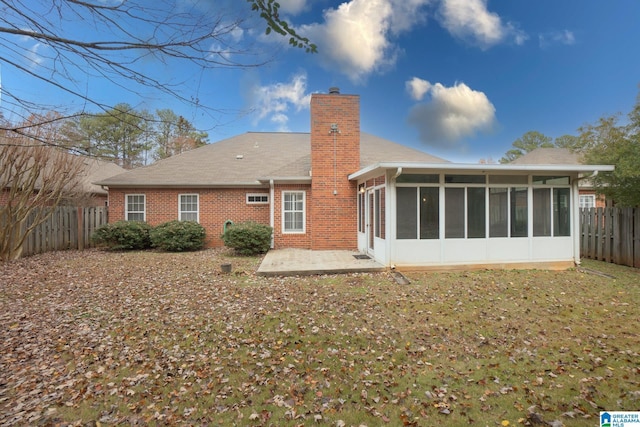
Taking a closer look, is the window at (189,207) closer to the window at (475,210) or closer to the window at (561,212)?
the window at (475,210)

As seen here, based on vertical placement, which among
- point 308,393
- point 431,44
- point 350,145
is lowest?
point 308,393

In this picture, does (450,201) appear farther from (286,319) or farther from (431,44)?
(431,44)

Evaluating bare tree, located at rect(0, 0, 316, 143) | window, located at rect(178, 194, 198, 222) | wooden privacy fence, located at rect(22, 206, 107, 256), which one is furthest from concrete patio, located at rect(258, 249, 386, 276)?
wooden privacy fence, located at rect(22, 206, 107, 256)

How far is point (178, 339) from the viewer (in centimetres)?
430

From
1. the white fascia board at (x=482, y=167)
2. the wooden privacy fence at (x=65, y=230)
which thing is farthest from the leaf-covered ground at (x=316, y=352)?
the wooden privacy fence at (x=65, y=230)

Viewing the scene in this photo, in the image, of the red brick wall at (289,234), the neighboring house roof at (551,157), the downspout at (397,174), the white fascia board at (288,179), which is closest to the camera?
the downspout at (397,174)

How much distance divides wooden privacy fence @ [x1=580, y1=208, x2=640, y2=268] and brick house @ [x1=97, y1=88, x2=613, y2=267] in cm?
231

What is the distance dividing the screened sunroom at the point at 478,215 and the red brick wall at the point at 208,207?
20.1 ft

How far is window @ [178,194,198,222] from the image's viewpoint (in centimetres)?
1279

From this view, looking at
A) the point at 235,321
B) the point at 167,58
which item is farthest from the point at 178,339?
the point at 167,58

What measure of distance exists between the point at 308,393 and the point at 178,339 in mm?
2210

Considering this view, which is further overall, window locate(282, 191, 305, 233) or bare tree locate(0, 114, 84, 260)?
window locate(282, 191, 305, 233)

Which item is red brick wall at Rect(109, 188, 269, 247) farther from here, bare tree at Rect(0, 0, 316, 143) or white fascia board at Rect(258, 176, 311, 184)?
bare tree at Rect(0, 0, 316, 143)

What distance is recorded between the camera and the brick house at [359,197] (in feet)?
26.8
